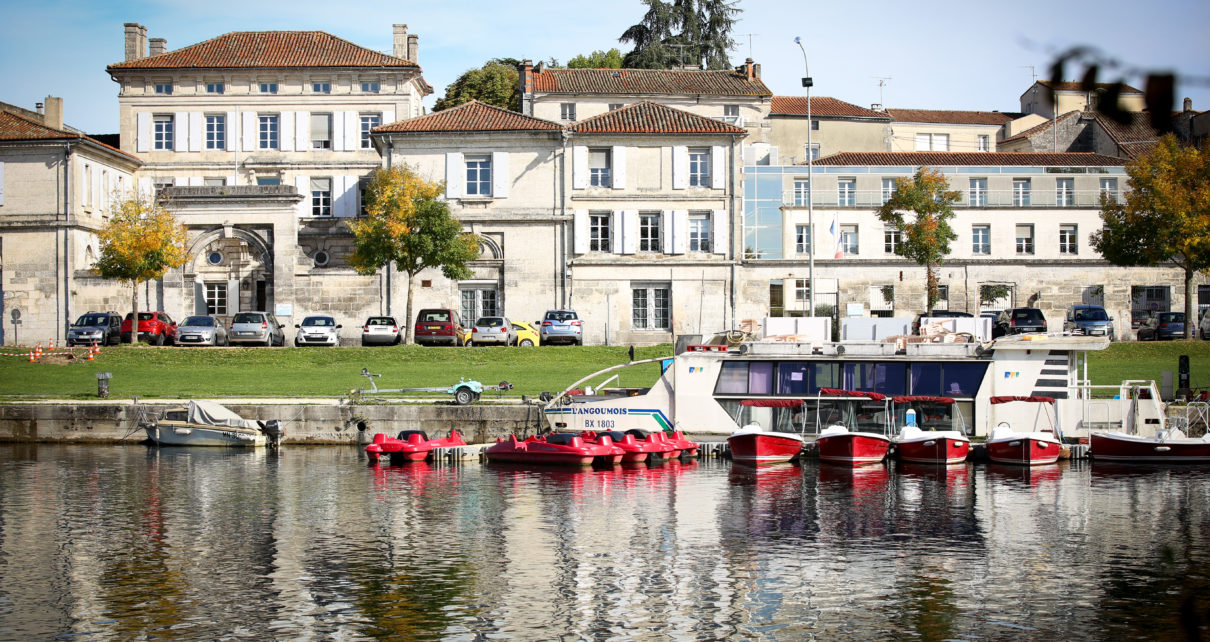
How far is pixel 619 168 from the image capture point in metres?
52.2

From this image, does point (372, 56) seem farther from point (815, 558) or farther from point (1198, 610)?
point (1198, 610)

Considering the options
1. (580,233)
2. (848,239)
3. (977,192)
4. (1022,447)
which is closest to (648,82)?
(848,239)

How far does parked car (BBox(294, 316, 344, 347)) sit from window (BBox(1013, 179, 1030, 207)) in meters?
34.6

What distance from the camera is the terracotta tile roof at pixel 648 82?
63.2 meters

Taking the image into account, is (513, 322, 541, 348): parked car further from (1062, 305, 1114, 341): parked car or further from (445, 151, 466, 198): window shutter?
(1062, 305, 1114, 341): parked car

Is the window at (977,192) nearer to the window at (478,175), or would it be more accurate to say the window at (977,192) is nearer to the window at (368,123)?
the window at (478,175)

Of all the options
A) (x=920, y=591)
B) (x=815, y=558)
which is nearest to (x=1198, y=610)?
(x=920, y=591)

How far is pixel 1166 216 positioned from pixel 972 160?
14.6m

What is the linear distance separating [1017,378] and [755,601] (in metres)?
18.3

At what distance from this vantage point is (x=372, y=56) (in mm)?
61062

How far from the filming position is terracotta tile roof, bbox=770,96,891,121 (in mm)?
72188

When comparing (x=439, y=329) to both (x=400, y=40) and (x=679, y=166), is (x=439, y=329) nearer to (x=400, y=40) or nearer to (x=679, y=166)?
(x=679, y=166)

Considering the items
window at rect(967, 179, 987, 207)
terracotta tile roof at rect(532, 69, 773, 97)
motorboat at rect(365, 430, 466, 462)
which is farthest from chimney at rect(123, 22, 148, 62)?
window at rect(967, 179, 987, 207)

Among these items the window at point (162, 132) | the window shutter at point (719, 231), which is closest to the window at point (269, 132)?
the window at point (162, 132)
